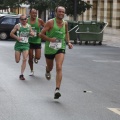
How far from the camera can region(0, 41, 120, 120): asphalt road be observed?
27.4ft

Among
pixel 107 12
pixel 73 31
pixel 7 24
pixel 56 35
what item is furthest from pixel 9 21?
pixel 56 35

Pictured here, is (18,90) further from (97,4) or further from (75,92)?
(97,4)

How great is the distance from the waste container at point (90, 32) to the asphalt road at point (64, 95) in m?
15.3

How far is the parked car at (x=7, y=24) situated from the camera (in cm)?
3347

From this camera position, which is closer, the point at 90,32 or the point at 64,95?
the point at 64,95

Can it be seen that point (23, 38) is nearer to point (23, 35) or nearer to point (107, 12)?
point (23, 35)

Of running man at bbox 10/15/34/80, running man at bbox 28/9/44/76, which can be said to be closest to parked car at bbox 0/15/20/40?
running man at bbox 28/9/44/76

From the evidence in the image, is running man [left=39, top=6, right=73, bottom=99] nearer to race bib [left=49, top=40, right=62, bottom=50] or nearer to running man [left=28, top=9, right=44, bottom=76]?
race bib [left=49, top=40, right=62, bottom=50]

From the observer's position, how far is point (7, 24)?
1321 inches

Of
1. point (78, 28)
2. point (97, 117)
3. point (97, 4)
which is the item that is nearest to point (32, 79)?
point (97, 117)

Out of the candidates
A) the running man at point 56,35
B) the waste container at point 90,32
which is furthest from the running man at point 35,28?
the waste container at point 90,32

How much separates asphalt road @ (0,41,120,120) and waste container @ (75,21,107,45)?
15341 mm

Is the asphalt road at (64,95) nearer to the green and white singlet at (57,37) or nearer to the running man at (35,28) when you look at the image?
the running man at (35,28)

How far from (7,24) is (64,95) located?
927 inches
